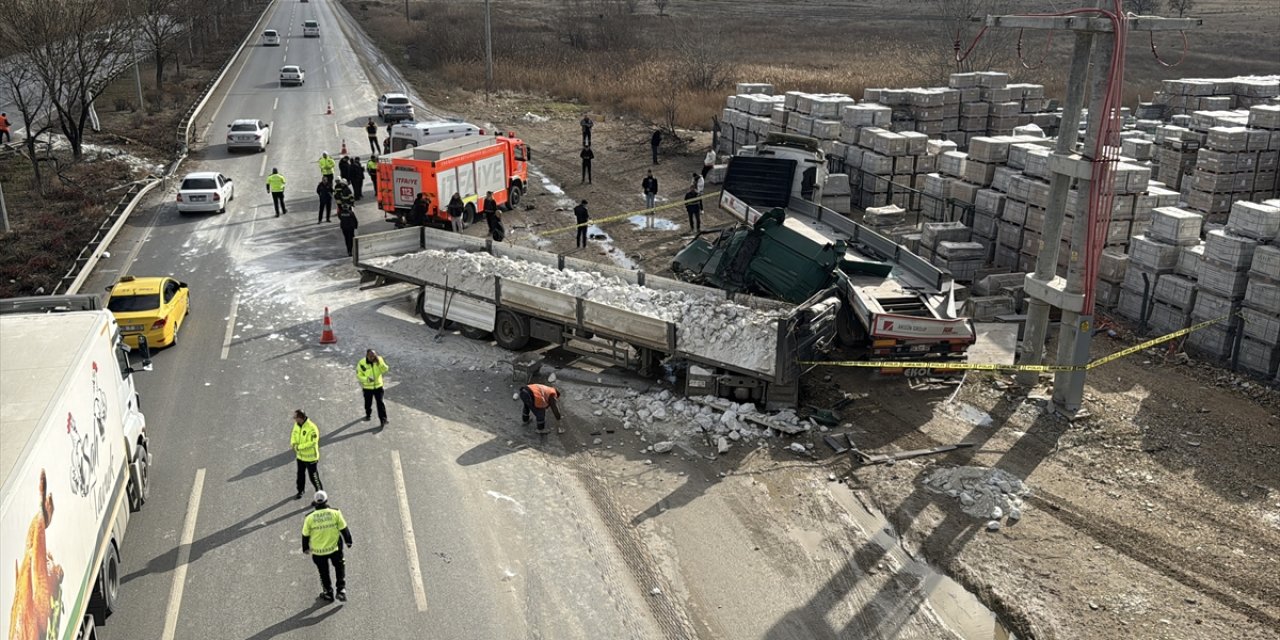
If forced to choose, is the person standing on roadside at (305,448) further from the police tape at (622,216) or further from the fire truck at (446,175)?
the fire truck at (446,175)

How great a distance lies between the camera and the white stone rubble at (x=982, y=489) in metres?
12.6

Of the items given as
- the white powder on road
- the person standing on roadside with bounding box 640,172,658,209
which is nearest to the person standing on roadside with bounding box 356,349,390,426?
the white powder on road

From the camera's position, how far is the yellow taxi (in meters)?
17.9

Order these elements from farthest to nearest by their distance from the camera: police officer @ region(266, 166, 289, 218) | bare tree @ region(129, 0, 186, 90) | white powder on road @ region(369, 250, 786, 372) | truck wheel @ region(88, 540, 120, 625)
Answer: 1. bare tree @ region(129, 0, 186, 90)
2. police officer @ region(266, 166, 289, 218)
3. white powder on road @ region(369, 250, 786, 372)
4. truck wheel @ region(88, 540, 120, 625)

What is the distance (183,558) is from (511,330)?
25.1ft

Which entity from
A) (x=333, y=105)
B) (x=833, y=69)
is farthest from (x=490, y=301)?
(x=833, y=69)

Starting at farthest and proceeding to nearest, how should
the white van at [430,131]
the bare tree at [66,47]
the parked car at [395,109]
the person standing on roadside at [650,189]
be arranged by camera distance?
the parked car at [395,109]
the white van at [430,131]
the bare tree at [66,47]
the person standing on roadside at [650,189]

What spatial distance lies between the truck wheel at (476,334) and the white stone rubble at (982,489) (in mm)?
8955

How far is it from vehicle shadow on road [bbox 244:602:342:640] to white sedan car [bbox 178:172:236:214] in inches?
819

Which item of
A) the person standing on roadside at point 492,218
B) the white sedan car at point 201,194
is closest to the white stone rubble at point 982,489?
the person standing on roadside at point 492,218

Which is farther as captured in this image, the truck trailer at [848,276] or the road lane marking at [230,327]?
the road lane marking at [230,327]

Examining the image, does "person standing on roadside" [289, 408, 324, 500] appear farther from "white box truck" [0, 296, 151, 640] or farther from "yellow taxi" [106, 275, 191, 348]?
"yellow taxi" [106, 275, 191, 348]

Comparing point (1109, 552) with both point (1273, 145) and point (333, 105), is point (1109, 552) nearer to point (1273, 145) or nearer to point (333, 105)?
point (1273, 145)

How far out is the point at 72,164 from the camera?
34.9 m
